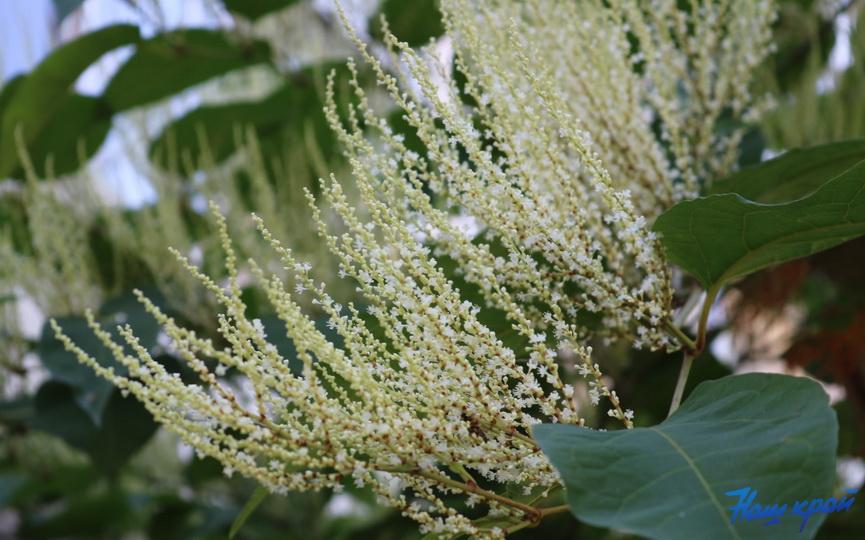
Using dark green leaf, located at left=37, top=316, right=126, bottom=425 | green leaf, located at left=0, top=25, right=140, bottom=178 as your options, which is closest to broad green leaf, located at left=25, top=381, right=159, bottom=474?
dark green leaf, located at left=37, top=316, right=126, bottom=425

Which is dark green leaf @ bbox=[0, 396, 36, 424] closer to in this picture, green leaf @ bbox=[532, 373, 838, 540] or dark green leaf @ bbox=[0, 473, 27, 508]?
dark green leaf @ bbox=[0, 473, 27, 508]

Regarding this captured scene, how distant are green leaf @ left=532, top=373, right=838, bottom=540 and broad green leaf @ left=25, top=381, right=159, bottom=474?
1264mm

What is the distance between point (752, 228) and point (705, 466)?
409 mm

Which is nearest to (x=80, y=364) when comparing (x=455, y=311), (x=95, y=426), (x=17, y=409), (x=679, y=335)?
(x=95, y=426)

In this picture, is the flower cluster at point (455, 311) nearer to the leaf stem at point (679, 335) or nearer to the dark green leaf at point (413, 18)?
the leaf stem at point (679, 335)

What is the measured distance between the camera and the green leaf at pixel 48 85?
2055mm

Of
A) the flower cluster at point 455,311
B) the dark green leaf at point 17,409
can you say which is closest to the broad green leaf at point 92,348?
the dark green leaf at point 17,409

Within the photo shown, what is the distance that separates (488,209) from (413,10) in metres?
1.29

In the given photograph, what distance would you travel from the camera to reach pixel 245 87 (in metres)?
3.28

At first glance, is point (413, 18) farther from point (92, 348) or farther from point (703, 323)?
point (703, 323)

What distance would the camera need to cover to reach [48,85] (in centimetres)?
211

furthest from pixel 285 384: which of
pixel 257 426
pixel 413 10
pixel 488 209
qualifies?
pixel 413 10

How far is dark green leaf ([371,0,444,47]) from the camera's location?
6.75 ft

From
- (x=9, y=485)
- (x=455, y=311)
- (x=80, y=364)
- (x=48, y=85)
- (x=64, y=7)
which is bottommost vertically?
(x=9, y=485)
